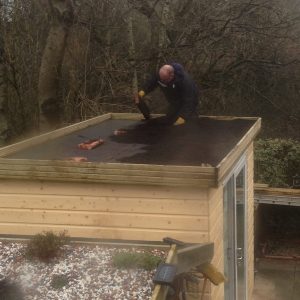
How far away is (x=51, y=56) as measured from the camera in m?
11.1

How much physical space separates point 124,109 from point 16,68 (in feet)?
8.70

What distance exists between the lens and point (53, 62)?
1111 cm

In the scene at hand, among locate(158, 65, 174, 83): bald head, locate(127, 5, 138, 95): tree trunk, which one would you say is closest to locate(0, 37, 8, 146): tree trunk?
locate(127, 5, 138, 95): tree trunk

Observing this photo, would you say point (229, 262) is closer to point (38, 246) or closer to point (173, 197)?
point (173, 197)

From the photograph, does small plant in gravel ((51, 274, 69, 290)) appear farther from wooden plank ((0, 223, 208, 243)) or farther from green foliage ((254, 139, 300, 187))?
green foliage ((254, 139, 300, 187))

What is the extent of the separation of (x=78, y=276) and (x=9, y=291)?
53 cm

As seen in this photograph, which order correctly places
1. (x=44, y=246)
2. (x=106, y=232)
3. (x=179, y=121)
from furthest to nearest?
(x=179, y=121) → (x=106, y=232) → (x=44, y=246)

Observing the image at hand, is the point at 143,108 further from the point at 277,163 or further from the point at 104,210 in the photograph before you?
the point at 277,163

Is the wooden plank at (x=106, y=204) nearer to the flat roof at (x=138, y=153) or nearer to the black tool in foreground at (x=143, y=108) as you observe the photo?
the flat roof at (x=138, y=153)

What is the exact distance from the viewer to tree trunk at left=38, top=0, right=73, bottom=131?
10.6m

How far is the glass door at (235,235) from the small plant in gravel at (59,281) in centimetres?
210

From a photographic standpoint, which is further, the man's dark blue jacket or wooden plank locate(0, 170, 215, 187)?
the man's dark blue jacket

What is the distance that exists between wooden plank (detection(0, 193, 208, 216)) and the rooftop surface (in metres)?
0.39

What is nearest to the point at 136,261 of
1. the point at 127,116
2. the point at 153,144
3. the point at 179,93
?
the point at 153,144
